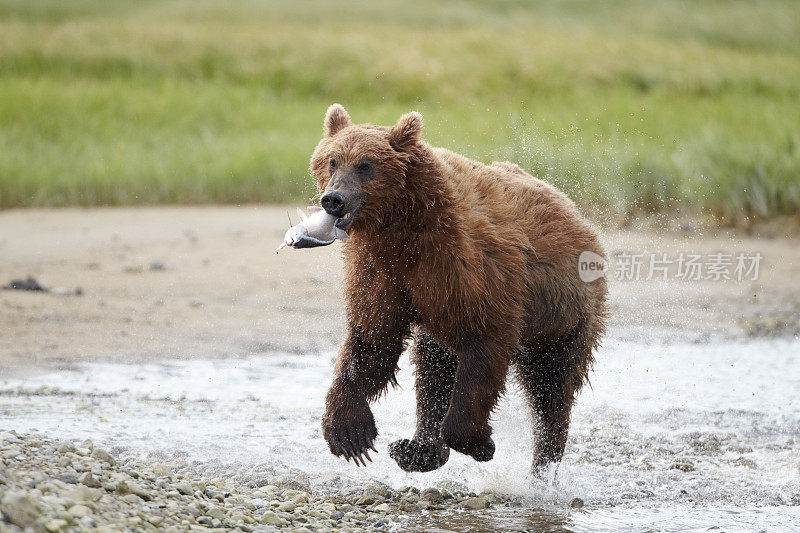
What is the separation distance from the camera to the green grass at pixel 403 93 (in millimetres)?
13227

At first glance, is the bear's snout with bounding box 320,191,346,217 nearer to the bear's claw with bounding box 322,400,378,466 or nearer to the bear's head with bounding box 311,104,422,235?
the bear's head with bounding box 311,104,422,235

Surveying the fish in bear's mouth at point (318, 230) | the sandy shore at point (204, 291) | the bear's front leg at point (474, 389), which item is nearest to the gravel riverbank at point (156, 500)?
the bear's front leg at point (474, 389)

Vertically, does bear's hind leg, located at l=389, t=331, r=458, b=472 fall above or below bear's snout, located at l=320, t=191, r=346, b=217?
below

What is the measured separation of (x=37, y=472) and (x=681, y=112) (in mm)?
14920

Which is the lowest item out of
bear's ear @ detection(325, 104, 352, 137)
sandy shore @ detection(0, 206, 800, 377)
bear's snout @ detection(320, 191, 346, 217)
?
sandy shore @ detection(0, 206, 800, 377)

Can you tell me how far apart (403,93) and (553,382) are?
1374cm

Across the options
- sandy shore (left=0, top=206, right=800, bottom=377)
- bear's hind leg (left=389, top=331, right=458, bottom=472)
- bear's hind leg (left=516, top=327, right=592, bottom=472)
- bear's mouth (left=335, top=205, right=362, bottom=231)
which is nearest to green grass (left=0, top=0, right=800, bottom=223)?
sandy shore (left=0, top=206, right=800, bottom=377)

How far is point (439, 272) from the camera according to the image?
4.71m

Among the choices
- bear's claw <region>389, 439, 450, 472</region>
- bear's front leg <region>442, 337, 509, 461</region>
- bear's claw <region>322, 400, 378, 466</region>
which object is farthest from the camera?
bear's claw <region>389, 439, 450, 472</region>

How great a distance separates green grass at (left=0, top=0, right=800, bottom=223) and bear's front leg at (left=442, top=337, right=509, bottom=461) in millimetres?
5933

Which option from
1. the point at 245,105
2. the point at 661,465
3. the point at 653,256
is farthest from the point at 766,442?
the point at 245,105

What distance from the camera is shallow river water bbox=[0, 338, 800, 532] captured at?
5.25 metres

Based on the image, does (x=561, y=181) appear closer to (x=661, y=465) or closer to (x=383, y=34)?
(x=661, y=465)

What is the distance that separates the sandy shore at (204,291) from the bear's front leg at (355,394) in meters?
3.11
